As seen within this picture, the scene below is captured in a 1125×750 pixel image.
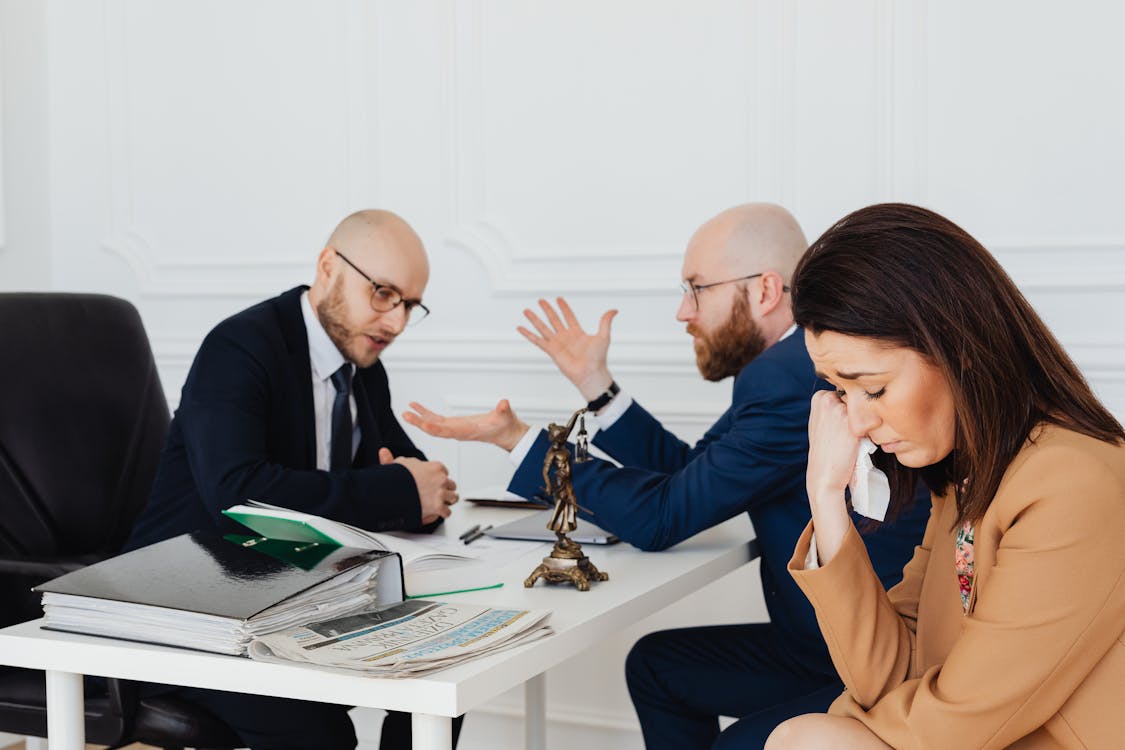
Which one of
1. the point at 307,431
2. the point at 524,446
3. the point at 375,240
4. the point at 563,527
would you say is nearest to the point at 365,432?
the point at 307,431

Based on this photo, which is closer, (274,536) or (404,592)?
(404,592)

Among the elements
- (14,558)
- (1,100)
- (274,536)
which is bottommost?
(14,558)

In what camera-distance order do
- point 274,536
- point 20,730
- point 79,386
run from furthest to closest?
1. point 79,386
2. point 20,730
3. point 274,536

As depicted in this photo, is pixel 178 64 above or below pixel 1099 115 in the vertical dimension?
above

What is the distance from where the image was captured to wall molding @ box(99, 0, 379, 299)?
Answer: 3498 millimetres

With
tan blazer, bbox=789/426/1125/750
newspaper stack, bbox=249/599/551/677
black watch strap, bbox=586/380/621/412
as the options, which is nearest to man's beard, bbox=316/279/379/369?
black watch strap, bbox=586/380/621/412

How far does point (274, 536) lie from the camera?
180cm

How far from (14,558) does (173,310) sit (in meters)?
1.65

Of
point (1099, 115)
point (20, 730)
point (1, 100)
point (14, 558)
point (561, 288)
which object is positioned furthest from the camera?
point (1, 100)

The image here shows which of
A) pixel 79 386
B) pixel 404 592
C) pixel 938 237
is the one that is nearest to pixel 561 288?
pixel 79 386

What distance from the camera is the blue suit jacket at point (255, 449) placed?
2.12 metres

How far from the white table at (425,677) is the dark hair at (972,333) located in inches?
19.5

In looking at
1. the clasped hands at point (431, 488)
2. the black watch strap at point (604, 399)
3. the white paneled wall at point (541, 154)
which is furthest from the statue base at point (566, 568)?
the white paneled wall at point (541, 154)

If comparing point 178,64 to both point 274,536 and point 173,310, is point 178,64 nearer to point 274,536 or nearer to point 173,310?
point 173,310
